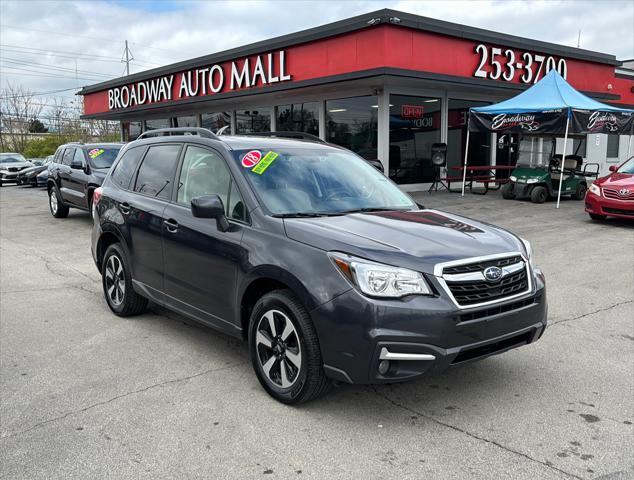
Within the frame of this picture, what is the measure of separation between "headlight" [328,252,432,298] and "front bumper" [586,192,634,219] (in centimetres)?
952

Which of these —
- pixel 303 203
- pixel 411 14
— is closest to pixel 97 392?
pixel 303 203

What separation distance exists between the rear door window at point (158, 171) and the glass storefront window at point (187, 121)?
20.4 metres

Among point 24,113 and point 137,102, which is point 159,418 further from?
point 24,113

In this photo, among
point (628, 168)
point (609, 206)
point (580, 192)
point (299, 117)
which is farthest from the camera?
point (299, 117)

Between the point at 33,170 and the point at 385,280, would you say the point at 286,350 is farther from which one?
the point at 33,170

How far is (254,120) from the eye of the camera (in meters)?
21.8

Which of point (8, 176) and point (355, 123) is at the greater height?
point (355, 123)

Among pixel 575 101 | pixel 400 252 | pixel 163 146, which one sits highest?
pixel 575 101

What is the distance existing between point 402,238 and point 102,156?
1038 cm

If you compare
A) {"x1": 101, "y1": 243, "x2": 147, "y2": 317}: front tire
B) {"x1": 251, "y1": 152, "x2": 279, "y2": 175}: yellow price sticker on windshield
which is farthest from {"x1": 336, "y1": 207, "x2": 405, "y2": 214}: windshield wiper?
{"x1": 101, "y1": 243, "x2": 147, "y2": 317}: front tire

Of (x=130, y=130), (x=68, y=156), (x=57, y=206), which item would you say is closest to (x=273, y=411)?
(x=68, y=156)

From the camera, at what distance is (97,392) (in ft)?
12.9

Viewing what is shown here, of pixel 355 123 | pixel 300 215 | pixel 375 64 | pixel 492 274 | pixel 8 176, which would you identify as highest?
pixel 375 64

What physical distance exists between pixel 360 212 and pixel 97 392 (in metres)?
2.27
